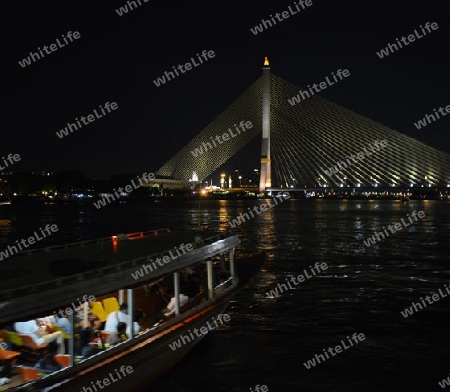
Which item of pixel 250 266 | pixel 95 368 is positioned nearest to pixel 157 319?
pixel 95 368

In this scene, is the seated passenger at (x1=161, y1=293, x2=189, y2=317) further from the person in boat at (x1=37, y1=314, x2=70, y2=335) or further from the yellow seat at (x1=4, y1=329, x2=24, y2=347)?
the yellow seat at (x1=4, y1=329, x2=24, y2=347)

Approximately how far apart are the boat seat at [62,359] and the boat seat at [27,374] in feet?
0.80

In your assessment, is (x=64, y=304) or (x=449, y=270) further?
(x=449, y=270)

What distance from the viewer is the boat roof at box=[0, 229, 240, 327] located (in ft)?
17.7

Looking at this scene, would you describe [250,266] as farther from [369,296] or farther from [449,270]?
[449,270]

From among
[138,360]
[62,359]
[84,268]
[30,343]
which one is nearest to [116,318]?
[138,360]

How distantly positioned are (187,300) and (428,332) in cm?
453

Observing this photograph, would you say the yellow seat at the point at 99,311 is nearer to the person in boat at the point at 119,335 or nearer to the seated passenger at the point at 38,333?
the person in boat at the point at 119,335

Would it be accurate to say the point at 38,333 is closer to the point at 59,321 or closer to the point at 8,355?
the point at 59,321

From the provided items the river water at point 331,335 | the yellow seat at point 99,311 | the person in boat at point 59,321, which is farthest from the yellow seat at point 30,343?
the river water at point 331,335

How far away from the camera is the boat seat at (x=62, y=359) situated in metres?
5.74

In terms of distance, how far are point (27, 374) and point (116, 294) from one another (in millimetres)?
1572

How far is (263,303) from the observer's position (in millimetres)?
12430

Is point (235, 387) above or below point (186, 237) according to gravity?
below
